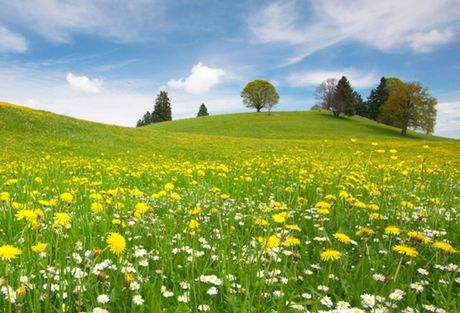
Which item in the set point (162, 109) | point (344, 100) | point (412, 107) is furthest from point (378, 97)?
point (162, 109)

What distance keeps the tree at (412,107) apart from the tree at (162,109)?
5651 cm

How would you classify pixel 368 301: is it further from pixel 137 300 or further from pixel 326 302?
pixel 137 300

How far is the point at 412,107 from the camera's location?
6044 centimetres

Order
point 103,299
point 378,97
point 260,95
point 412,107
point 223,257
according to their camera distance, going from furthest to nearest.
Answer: point 260,95 < point 378,97 < point 412,107 < point 223,257 < point 103,299

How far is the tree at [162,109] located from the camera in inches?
3698

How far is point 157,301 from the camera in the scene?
74.3 inches

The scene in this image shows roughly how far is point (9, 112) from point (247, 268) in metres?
27.9

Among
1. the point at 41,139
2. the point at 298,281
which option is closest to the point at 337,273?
the point at 298,281

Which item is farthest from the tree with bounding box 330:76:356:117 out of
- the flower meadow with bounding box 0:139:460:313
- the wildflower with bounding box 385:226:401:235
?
the wildflower with bounding box 385:226:401:235

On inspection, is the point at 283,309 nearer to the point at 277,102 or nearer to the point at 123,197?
the point at 123,197

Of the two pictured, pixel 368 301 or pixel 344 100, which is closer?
pixel 368 301

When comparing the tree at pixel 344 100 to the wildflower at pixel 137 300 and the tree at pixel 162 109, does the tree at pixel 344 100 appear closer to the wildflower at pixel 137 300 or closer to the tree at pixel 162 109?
the tree at pixel 162 109

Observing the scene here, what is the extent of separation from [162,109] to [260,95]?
27519 mm

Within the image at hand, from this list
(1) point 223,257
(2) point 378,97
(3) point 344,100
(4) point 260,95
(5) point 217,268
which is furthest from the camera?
(4) point 260,95
